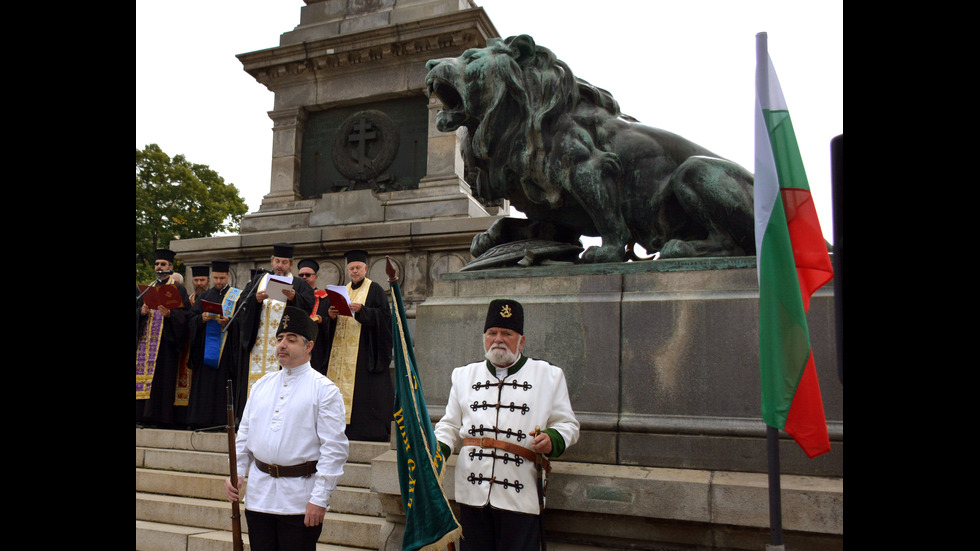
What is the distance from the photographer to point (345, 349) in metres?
8.62

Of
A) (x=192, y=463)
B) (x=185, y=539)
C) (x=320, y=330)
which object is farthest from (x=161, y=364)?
(x=185, y=539)

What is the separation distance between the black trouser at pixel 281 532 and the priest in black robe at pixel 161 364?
5.39 m

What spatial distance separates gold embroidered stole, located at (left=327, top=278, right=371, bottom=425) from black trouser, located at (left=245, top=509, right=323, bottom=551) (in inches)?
159

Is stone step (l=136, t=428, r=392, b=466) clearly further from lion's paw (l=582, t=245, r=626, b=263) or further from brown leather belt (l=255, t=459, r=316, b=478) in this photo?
lion's paw (l=582, t=245, r=626, b=263)

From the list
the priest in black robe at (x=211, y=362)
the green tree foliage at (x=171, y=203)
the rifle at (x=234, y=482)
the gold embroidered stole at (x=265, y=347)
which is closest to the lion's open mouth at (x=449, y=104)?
the rifle at (x=234, y=482)

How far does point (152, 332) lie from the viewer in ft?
31.6

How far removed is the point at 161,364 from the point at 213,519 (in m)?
3.33

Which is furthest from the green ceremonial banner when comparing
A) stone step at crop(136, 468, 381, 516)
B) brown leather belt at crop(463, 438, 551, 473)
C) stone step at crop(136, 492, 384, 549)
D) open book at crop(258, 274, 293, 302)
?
open book at crop(258, 274, 293, 302)

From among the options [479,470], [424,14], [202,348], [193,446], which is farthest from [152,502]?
[424,14]

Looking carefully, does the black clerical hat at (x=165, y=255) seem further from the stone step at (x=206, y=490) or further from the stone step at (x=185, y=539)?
the stone step at (x=185, y=539)

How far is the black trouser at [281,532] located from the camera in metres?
4.33

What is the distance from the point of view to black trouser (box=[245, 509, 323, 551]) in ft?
14.2

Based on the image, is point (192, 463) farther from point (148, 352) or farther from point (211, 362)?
point (148, 352)
